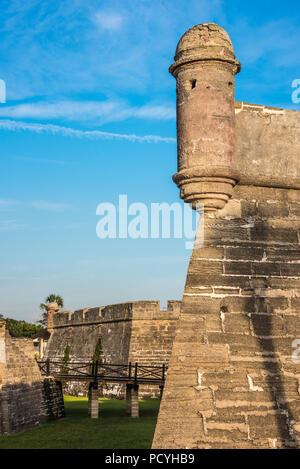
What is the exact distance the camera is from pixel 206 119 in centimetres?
560

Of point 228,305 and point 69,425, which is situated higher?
point 228,305

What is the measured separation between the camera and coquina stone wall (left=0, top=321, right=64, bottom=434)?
1666 centimetres

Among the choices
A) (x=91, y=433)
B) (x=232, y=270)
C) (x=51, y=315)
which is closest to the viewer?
(x=232, y=270)

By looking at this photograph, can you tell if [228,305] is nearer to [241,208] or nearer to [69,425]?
[241,208]

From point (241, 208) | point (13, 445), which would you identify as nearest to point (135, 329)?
point (13, 445)

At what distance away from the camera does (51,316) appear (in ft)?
117

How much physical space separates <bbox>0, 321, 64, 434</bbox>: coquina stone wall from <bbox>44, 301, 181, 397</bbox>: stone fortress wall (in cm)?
613

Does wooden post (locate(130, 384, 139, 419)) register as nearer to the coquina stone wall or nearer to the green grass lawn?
the green grass lawn

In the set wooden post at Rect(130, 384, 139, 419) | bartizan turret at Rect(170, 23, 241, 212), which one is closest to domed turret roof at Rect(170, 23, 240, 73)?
bartizan turret at Rect(170, 23, 241, 212)

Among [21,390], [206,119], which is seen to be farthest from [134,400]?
[206,119]

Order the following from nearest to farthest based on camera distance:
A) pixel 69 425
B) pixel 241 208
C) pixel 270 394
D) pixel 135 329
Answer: pixel 270 394 < pixel 241 208 < pixel 69 425 < pixel 135 329

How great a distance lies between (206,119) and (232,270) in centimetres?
153

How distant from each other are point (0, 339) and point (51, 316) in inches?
738

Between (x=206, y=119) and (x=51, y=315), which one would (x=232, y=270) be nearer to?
(x=206, y=119)
